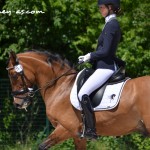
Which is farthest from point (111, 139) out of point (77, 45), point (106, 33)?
point (106, 33)

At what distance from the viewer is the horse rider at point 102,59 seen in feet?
25.6

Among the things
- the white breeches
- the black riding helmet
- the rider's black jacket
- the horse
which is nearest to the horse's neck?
the horse

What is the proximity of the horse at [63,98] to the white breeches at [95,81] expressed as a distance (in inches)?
12.8

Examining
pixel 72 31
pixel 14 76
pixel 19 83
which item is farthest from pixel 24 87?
pixel 72 31

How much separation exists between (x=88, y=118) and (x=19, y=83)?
4.16ft

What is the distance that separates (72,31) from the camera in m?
12.7

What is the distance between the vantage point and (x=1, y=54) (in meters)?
12.7

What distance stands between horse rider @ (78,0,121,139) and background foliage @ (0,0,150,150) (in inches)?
140

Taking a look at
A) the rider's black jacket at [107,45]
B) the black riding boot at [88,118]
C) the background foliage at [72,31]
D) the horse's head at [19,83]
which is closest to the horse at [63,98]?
the horse's head at [19,83]

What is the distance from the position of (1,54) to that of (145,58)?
3.40 meters

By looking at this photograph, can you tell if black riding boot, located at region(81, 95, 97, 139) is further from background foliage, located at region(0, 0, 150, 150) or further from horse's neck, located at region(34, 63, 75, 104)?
background foliage, located at region(0, 0, 150, 150)

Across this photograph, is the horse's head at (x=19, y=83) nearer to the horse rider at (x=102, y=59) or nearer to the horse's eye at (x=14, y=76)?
the horse's eye at (x=14, y=76)

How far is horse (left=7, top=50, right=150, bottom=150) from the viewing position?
7742 mm

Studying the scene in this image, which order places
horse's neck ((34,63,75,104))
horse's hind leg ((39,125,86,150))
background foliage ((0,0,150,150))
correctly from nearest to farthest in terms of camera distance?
horse's hind leg ((39,125,86,150))
horse's neck ((34,63,75,104))
background foliage ((0,0,150,150))
